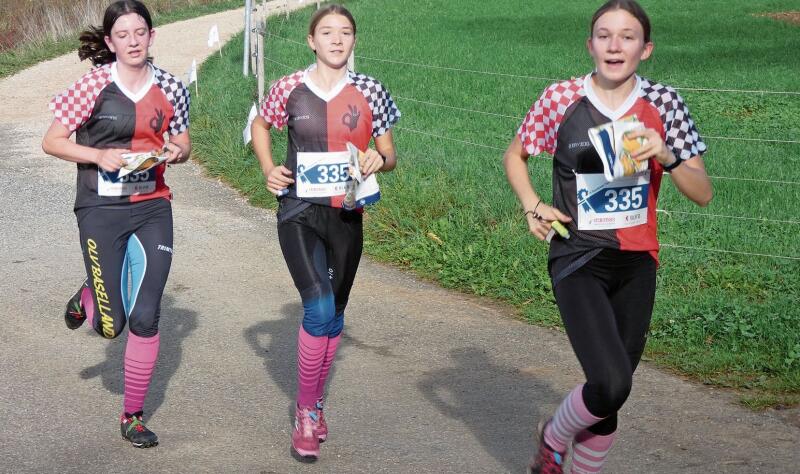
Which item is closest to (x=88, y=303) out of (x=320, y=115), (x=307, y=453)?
(x=307, y=453)

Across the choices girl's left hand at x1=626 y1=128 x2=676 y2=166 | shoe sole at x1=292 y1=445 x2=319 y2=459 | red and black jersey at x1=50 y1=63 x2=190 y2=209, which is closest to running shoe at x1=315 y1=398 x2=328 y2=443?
shoe sole at x1=292 y1=445 x2=319 y2=459

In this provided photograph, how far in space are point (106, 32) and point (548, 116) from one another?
7.52 ft

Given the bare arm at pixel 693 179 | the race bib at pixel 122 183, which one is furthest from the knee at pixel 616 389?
the race bib at pixel 122 183

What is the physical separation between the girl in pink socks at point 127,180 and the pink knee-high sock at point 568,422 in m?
1.97

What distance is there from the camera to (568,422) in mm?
4469

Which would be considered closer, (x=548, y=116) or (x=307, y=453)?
(x=548, y=116)

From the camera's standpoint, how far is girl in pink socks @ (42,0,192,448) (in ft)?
17.8

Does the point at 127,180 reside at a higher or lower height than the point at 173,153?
lower

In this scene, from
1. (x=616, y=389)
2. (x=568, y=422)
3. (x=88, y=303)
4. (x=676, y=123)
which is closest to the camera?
(x=616, y=389)

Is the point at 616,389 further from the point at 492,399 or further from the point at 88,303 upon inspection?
the point at 88,303

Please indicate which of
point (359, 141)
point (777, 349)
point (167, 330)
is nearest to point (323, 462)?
point (359, 141)

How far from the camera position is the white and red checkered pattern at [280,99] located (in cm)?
531

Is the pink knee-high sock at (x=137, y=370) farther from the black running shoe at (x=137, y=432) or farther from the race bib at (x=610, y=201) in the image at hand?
the race bib at (x=610, y=201)

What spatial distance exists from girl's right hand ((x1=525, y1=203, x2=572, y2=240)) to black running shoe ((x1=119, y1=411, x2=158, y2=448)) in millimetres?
2177
